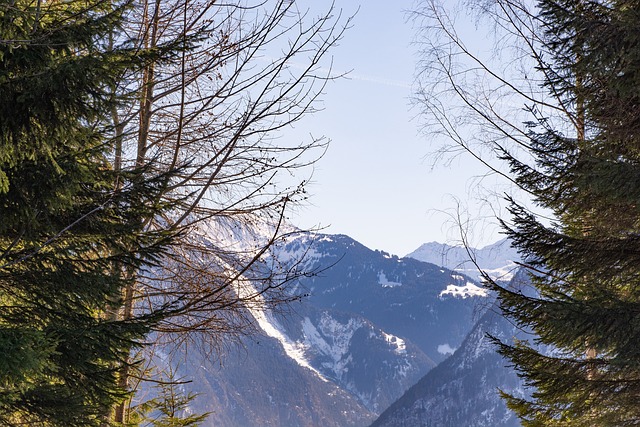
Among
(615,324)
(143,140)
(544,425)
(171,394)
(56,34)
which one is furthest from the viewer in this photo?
(171,394)

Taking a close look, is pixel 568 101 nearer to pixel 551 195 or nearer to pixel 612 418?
pixel 551 195

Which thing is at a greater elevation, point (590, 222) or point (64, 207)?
point (64, 207)

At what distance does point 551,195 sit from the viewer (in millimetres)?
6770

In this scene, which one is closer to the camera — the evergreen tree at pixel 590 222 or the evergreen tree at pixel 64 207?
the evergreen tree at pixel 64 207

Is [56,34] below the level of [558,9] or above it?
above

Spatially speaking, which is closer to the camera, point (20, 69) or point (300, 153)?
point (20, 69)

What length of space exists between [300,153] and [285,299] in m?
1.27

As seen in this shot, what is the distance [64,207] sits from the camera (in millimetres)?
4402

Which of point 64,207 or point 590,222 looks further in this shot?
point 590,222

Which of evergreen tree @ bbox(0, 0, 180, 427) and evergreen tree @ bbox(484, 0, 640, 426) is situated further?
evergreen tree @ bbox(484, 0, 640, 426)

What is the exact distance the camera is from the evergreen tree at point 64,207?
391 cm

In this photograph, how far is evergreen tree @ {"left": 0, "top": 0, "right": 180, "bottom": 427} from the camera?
3.91m

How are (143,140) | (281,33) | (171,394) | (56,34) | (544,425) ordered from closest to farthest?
(56,34) → (281,33) → (143,140) → (544,425) → (171,394)

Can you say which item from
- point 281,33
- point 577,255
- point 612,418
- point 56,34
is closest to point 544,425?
point 612,418
